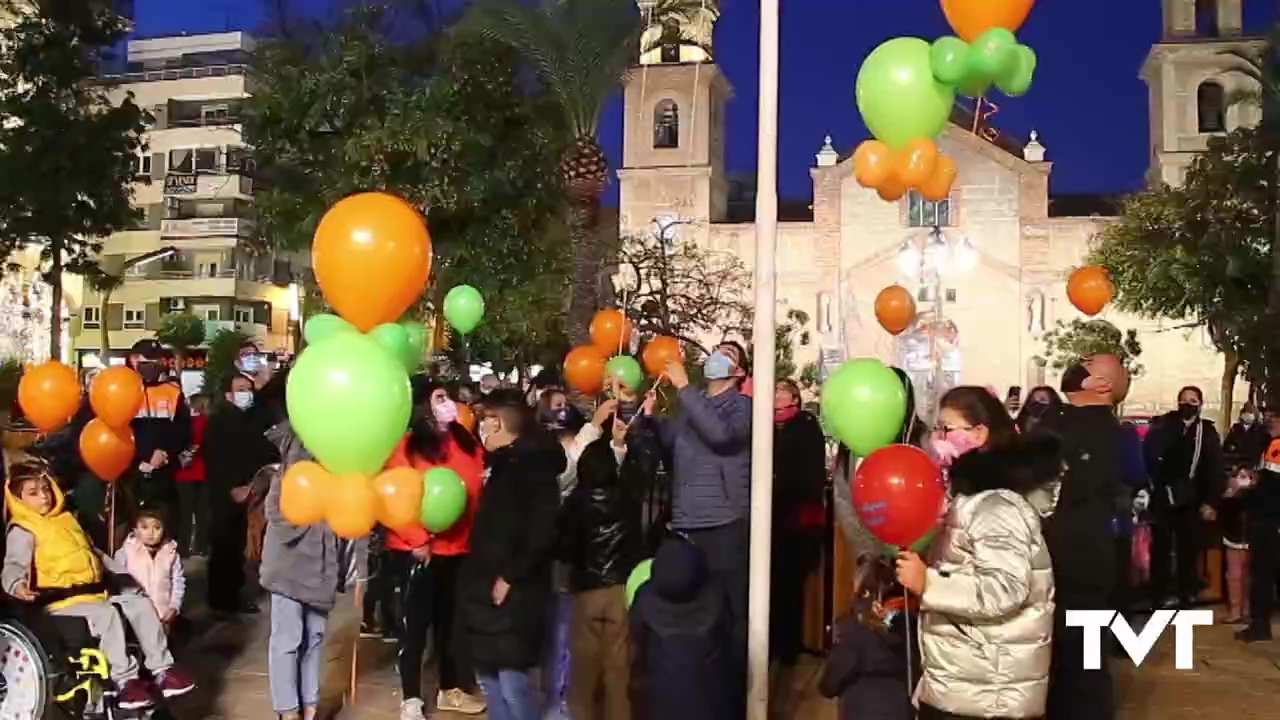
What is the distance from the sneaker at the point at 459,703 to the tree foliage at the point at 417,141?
6.24 metres

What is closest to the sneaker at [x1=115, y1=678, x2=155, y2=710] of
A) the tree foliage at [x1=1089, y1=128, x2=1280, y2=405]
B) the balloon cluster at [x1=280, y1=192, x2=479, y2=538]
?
the balloon cluster at [x1=280, y1=192, x2=479, y2=538]

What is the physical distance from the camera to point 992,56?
4223 mm

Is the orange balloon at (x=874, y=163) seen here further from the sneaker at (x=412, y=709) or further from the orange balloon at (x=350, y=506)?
the sneaker at (x=412, y=709)

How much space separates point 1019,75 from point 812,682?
134 inches

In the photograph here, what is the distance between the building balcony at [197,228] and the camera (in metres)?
41.0

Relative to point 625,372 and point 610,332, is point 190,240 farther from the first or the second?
point 625,372

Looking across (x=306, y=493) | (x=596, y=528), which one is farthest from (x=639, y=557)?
(x=306, y=493)

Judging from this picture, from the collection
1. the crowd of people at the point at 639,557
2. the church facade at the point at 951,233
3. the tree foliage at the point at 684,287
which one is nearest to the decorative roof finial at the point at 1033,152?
the church facade at the point at 951,233

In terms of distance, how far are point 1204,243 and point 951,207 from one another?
20940 mm

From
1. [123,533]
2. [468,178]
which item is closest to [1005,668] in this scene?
[123,533]

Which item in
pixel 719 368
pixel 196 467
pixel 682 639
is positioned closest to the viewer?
pixel 682 639

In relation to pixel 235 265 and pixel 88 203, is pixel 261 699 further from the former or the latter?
pixel 235 265

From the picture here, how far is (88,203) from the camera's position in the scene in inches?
690

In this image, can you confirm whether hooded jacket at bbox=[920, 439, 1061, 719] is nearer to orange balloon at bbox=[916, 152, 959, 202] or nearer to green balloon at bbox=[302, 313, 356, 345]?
orange balloon at bbox=[916, 152, 959, 202]
